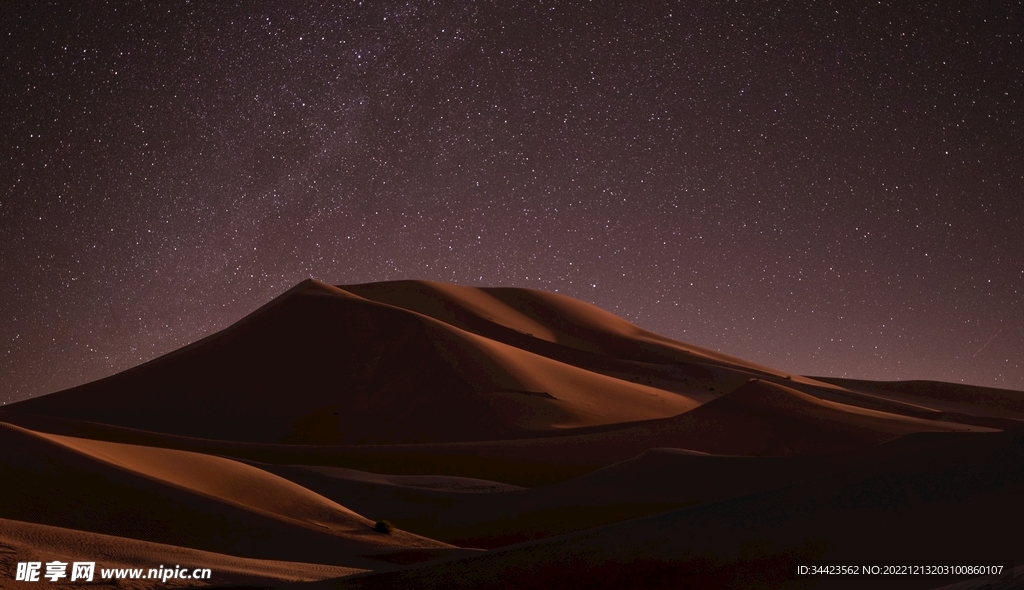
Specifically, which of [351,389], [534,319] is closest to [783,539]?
[351,389]

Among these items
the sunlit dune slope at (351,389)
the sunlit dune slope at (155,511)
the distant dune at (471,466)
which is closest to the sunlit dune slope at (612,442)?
the distant dune at (471,466)

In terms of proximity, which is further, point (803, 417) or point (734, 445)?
point (803, 417)

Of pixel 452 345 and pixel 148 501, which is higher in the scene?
pixel 452 345

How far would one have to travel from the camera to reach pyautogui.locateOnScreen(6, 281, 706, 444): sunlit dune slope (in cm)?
4150

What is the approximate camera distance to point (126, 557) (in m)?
10.6

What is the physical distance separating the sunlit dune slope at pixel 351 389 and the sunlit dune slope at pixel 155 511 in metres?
21.1

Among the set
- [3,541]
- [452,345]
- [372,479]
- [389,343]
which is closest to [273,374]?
[389,343]

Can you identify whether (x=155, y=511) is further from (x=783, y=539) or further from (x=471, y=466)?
(x=471, y=466)

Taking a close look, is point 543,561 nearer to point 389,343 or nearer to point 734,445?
point 734,445

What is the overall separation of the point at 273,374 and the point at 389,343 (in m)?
7.51

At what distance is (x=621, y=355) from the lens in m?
66.9

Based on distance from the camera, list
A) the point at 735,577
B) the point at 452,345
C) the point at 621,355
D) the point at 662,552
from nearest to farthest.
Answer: the point at 735,577, the point at 662,552, the point at 452,345, the point at 621,355

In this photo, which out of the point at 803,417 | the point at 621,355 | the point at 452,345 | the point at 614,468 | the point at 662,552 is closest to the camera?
the point at 662,552

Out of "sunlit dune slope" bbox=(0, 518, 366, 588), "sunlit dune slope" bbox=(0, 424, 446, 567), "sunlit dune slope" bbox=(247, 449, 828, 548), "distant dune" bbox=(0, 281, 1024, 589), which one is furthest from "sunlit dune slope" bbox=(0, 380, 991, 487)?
"sunlit dune slope" bbox=(0, 518, 366, 588)
